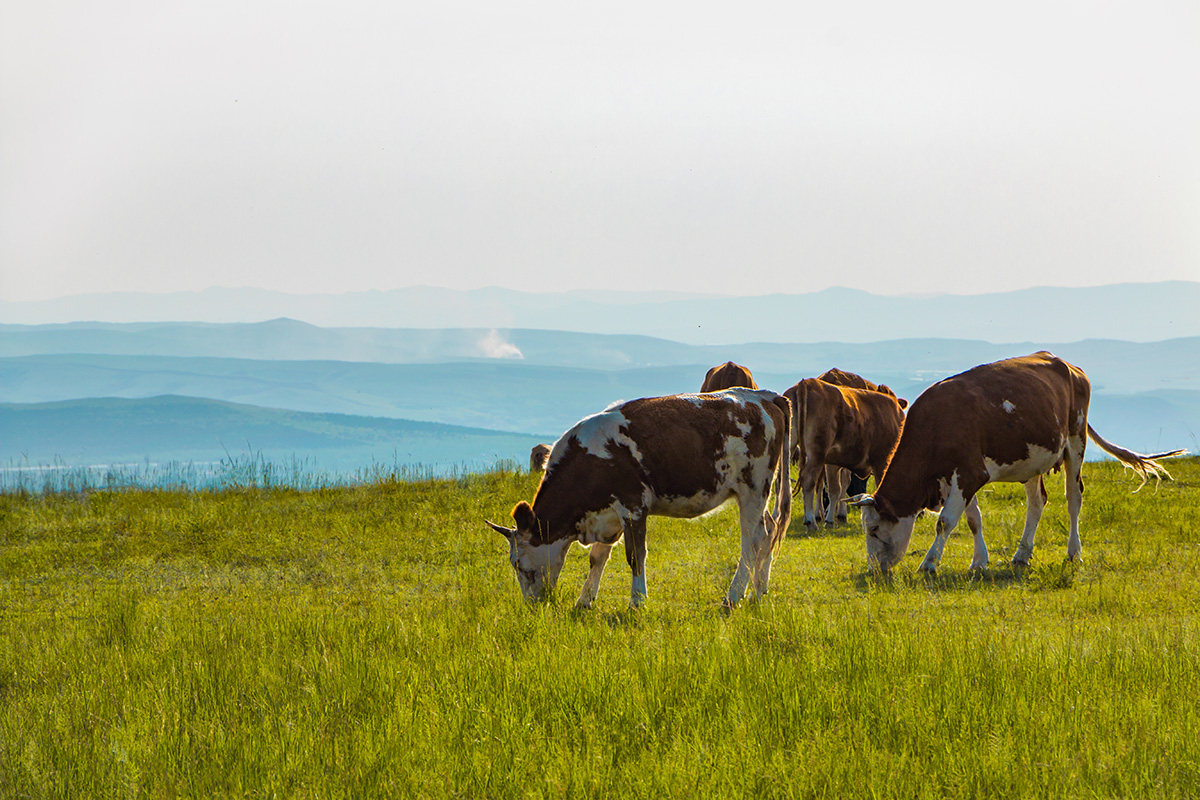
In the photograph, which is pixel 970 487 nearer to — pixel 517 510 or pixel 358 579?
pixel 517 510

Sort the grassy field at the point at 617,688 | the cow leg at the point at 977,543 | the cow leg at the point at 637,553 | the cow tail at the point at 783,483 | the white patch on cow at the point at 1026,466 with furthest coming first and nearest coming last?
the cow leg at the point at 977,543 → the white patch on cow at the point at 1026,466 → the cow tail at the point at 783,483 → the cow leg at the point at 637,553 → the grassy field at the point at 617,688

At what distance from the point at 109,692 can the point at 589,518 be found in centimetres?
450

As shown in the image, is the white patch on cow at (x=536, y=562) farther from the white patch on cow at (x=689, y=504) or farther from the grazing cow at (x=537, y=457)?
the grazing cow at (x=537, y=457)

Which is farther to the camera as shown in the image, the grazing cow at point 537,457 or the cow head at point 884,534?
the grazing cow at point 537,457

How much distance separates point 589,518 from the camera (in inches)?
387

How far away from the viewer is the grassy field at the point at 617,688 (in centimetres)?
509

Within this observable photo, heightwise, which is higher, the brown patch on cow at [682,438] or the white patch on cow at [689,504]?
the brown patch on cow at [682,438]

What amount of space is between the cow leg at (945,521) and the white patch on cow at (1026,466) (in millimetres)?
209

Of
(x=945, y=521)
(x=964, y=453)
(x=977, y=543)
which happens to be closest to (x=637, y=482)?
(x=945, y=521)

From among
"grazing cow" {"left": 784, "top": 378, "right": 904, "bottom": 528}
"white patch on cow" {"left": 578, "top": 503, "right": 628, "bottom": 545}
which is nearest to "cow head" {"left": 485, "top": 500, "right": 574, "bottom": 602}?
"white patch on cow" {"left": 578, "top": 503, "right": 628, "bottom": 545}

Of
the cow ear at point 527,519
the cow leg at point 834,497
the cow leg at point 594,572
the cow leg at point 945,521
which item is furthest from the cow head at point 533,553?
the cow leg at point 834,497

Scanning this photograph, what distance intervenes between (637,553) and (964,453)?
4.56 meters

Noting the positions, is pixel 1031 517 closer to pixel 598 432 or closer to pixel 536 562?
pixel 598 432

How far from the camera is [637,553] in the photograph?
977cm
